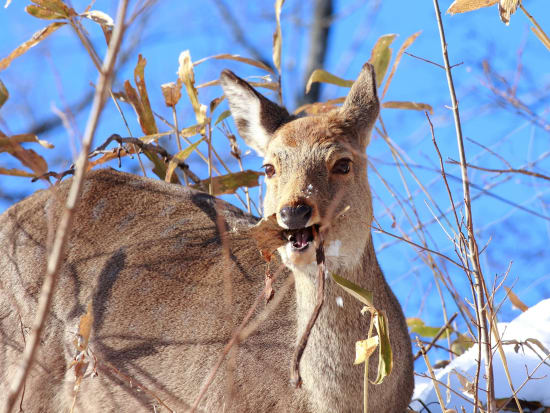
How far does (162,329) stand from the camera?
156 inches

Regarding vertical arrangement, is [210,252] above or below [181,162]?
below

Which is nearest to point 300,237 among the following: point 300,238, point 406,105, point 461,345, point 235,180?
point 300,238

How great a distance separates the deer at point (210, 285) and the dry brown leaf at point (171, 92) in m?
0.60

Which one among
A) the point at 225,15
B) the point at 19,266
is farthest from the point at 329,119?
the point at 225,15

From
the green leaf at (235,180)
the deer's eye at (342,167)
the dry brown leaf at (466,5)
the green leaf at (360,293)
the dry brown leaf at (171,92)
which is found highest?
the dry brown leaf at (171,92)

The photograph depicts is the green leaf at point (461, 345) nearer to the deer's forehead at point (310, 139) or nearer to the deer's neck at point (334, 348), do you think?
the deer's neck at point (334, 348)

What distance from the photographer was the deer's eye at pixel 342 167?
3.50 meters

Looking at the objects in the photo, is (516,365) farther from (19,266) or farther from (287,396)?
(19,266)

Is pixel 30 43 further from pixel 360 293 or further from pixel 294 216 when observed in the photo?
pixel 360 293

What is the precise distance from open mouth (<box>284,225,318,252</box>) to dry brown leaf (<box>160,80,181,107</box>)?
7.26 ft

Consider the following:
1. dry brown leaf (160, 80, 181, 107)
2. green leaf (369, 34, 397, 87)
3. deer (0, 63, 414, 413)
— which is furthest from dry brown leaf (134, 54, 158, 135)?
green leaf (369, 34, 397, 87)

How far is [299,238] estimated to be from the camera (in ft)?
10.2

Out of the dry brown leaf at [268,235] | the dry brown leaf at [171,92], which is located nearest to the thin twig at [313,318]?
the dry brown leaf at [268,235]

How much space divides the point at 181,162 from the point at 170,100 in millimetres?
417
